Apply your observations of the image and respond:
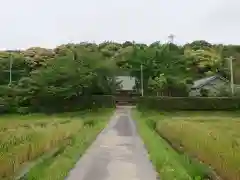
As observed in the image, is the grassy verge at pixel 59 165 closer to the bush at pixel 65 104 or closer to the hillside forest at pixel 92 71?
the bush at pixel 65 104

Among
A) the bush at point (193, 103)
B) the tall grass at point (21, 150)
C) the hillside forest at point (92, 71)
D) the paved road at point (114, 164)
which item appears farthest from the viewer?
the hillside forest at point (92, 71)

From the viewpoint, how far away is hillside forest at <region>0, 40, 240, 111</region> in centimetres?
4684

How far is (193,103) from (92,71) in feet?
43.1

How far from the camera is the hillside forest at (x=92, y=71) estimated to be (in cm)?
4684

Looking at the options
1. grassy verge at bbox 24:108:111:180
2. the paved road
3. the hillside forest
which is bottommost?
the paved road

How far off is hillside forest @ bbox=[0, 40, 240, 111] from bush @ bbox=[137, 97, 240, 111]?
302 inches

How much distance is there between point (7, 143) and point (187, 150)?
6035 mm

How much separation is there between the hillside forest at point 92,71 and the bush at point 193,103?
25.1 feet

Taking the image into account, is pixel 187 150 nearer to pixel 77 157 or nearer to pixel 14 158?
pixel 77 157

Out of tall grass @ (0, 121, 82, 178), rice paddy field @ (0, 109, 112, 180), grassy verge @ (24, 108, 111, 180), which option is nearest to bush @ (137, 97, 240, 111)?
grassy verge @ (24, 108, 111, 180)

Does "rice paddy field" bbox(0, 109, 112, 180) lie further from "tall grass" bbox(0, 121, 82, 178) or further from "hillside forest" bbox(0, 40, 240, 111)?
"hillside forest" bbox(0, 40, 240, 111)

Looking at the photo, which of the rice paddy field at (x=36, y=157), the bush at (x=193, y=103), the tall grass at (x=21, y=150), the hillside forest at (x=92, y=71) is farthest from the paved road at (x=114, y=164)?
the hillside forest at (x=92, y=71)

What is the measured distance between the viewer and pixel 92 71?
50.0 metres

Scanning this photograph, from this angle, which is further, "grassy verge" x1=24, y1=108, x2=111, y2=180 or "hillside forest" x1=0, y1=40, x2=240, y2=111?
"hillside forest" x1=0, y1=40, x2=240, y2=111
